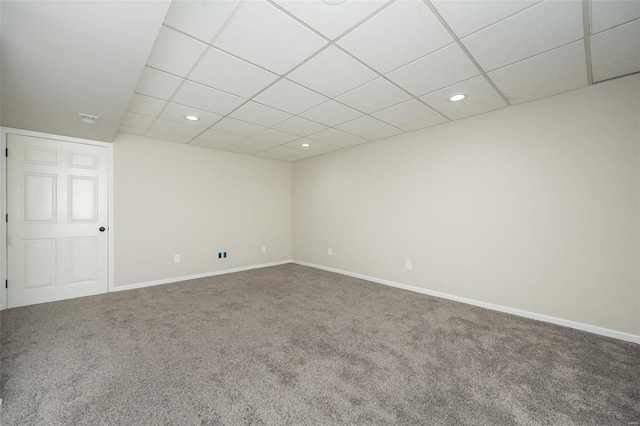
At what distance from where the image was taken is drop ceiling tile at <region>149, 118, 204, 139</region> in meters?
3.61

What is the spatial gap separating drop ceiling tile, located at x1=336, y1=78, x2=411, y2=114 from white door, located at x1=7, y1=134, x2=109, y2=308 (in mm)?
3759

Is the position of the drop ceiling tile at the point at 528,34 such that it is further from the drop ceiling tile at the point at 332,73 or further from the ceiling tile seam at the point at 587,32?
the drop ceiling tile at the point at 332,73

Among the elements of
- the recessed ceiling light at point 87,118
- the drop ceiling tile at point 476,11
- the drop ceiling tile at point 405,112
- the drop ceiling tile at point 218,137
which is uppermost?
the drop ceiling tile at point 476,11

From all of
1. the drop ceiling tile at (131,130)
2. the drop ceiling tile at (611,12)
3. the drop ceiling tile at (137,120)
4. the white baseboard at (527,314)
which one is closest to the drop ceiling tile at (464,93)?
the drop ceiling tile at (611,12)

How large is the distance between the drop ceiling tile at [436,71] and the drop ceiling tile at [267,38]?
0.87 metres

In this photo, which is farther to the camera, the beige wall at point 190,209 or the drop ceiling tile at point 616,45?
the beige wall at point 190,209

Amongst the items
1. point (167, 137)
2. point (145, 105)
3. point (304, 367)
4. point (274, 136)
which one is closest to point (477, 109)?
point (274, 136)

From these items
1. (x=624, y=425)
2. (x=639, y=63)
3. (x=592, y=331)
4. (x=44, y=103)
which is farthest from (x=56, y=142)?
(x=592, y=331)

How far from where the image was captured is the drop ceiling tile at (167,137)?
13.3 feet

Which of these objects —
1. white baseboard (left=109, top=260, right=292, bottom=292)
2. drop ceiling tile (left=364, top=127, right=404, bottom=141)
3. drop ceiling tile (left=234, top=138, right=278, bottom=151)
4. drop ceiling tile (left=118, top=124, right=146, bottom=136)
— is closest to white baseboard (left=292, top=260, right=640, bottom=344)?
white baseboard (left=109, top=260, right=292, bottom=292)

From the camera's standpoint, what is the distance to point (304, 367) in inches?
79.7

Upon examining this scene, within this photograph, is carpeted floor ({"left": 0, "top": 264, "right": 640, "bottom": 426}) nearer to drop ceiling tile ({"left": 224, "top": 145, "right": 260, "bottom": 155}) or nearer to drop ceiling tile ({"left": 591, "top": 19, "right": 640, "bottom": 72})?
drop ceiling tile ({"left": 591, "top": 19, "right": 640, "bottom": 72})

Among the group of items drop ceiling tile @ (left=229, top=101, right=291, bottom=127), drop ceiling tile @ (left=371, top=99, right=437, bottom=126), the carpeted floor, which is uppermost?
drop ceiling tile @ (left=371, top=99, right=437, bottom=126)

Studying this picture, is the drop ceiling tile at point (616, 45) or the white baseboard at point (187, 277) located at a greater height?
the drop ceiling tile at point (616, 45)
